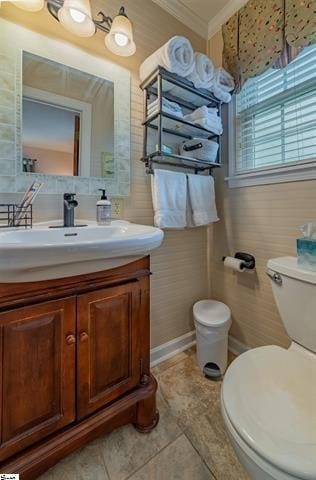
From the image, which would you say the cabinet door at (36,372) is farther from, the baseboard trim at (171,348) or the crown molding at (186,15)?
the crown molding at (186,15)

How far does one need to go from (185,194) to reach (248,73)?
2.65 ft

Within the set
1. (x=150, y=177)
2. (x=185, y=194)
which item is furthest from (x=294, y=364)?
(x=150, y=177)

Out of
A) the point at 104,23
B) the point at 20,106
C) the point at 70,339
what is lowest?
the point at 70,339

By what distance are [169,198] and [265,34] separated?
40.6 inches

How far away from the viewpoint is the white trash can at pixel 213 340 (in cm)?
130

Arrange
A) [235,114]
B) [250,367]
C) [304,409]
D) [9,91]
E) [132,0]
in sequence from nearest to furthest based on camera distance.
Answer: [304,409] → [250,367] → [9,91] → [132,0] → [235,114]

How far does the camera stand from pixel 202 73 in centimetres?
128

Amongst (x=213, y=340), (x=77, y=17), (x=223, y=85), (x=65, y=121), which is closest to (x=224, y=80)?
(x=223, y=85)

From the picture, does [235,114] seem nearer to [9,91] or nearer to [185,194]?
[185,194]

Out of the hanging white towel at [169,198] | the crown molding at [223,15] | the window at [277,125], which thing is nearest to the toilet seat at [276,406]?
the hanging white towel at [169,198]

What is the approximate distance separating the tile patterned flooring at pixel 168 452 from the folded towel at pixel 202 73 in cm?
175

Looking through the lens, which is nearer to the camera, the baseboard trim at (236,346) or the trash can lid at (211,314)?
→ the trash can lid at (211,314)

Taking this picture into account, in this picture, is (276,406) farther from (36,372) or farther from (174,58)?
(174,58)

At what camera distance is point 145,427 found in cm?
100
